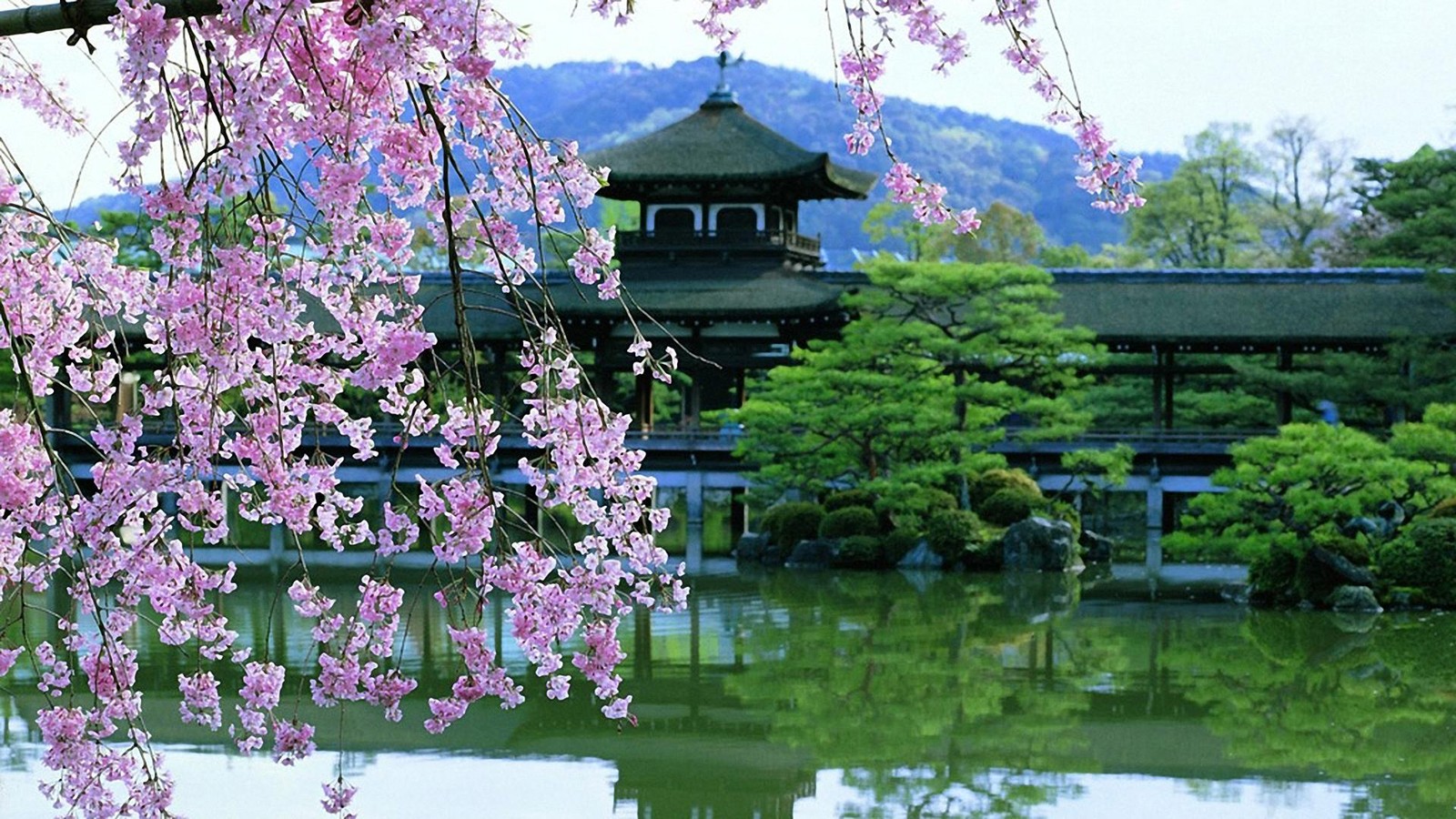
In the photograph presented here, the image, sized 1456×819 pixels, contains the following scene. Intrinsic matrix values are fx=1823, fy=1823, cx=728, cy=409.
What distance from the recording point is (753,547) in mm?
20781

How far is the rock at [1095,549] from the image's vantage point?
68.6 ft

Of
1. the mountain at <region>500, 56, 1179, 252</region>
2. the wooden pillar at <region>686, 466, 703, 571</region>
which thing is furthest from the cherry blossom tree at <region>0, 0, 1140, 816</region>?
the mountain at <region>500, 56, 1179, 252</region>

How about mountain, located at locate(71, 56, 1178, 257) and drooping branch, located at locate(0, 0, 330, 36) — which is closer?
drooping branch, located at locate(0, 0, 330, 36)

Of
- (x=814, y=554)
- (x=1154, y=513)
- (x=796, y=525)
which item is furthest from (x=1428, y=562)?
(x=1154, y=513)

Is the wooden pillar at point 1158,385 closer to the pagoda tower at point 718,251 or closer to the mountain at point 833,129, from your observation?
the pagoda tower at point 718,251

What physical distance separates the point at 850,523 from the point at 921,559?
36.7 inches

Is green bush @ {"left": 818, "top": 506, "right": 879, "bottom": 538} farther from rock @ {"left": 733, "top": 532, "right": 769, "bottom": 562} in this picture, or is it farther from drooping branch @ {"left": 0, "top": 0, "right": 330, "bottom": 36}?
drooping branch @ {"left": 0, "top": 0, "right": 330, "bottom": 36}

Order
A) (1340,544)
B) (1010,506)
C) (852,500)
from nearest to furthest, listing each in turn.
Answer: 1. (1340,544)
2. (1010,506)
3. (852,500)

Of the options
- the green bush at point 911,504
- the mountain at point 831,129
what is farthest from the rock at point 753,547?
the mountain at point 831,129

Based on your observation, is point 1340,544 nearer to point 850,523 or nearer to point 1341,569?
point 1341,569

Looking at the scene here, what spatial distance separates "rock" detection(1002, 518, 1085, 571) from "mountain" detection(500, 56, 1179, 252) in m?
66.2

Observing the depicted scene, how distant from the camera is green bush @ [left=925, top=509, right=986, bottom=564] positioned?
1928 centimetres

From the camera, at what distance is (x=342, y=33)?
308 cm

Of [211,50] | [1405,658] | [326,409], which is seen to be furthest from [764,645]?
[211,50]
